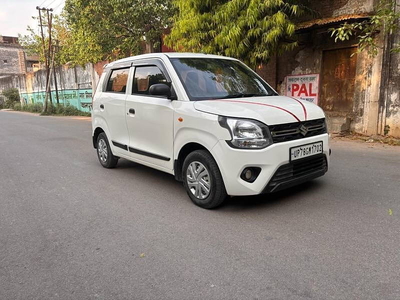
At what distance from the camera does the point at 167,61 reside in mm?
4594

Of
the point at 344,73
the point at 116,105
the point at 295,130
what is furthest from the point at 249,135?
the point at 344,73

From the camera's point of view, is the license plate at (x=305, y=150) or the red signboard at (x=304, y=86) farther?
the red signboard at (x=304, y=86)

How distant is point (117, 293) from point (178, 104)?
2362mm

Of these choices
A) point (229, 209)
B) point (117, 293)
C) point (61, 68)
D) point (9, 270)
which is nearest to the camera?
point (117, 293)

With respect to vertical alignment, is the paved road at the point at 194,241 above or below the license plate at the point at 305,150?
below

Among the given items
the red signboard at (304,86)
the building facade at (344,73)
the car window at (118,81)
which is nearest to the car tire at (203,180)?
the car window at (118,81)

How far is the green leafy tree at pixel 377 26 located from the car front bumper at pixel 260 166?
495 centimetres

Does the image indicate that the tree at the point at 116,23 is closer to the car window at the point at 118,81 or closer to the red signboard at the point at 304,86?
the red signboard at the point at 304,86

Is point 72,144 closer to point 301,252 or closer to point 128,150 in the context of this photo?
point 128,150

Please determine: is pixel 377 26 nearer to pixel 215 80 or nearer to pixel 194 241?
pixel 215 80

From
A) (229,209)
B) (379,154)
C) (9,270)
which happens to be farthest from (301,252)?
(379,154)

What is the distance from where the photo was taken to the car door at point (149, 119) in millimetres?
4484

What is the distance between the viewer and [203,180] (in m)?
4.07

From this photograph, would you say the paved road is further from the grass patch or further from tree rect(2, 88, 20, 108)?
tree rect(2, 88, 20, 108)
